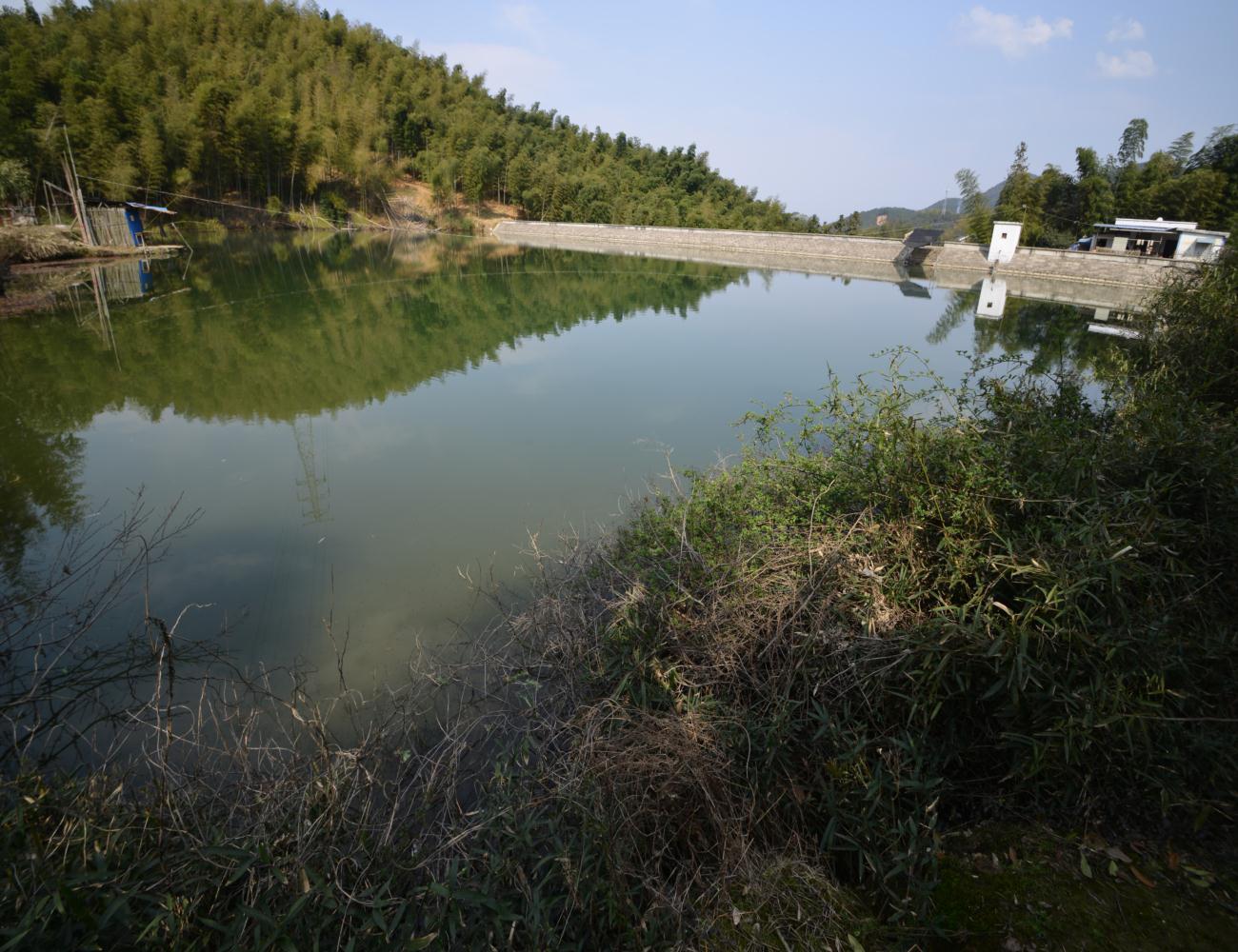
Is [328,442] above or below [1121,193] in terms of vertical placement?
below

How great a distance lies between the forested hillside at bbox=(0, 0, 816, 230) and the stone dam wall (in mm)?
6814

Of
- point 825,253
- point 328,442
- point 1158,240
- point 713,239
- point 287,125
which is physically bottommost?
point 328,442

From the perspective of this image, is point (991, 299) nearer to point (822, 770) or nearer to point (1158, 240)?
point (1158, 240)

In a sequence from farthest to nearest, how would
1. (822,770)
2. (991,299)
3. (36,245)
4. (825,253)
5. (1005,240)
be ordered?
(825,253)
(1005,240)
(991,299)
(36,245)
(822,770)

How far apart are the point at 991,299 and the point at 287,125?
124 feet

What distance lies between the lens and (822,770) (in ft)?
7.72

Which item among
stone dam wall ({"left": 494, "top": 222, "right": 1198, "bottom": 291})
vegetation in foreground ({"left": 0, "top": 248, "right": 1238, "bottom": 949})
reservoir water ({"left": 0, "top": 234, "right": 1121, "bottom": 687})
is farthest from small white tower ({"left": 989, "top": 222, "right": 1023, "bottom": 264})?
vegetation in foreground ({"left": 0, "top": 248, "right": 1238, "bottom": 949})

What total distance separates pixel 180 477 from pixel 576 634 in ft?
16.5

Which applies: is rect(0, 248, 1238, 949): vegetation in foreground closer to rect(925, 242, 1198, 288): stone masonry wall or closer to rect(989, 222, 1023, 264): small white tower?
rect(925, 242, 1198, 288): stone masonry wall

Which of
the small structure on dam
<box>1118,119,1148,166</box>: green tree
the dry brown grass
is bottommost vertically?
the dry brown grass

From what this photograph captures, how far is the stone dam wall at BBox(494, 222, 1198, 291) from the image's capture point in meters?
23.4

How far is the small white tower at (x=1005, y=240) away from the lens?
84.8 ft

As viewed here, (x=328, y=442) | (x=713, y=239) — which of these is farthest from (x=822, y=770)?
(x=713, y=239)

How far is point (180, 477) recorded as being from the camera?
6.06 meters
